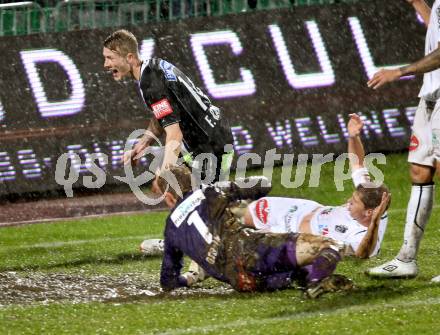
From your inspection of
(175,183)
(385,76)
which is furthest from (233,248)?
(385,76)

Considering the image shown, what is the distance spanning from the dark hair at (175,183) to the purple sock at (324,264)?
121cm

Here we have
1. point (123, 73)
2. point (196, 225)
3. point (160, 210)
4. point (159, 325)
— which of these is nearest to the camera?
point (159, 325)

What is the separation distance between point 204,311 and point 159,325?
51 centimetres

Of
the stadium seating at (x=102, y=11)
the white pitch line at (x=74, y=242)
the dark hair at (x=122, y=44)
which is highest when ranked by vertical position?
the dark hair at (x=122, y=44)

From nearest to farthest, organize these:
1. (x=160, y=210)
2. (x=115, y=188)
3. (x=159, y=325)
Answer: (x=159, y=325) → (x=160, y=210) → (x=115, y=188)

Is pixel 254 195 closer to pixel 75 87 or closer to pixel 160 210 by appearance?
pixel 160 210

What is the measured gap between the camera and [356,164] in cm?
992

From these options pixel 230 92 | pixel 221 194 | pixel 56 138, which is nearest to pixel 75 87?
pixel 56 138

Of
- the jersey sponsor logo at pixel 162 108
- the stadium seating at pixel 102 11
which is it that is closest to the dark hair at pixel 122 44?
the jersey sponsor logo at pixel 162 108

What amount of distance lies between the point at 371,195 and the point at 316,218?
2.28 ft

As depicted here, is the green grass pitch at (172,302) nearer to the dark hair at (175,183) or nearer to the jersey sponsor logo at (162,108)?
the dark hair at (175,183)

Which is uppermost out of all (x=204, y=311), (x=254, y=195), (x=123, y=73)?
(x=123, y=73)

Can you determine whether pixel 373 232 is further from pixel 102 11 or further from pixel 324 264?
pixel 102 11

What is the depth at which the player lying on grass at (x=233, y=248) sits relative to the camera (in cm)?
791
